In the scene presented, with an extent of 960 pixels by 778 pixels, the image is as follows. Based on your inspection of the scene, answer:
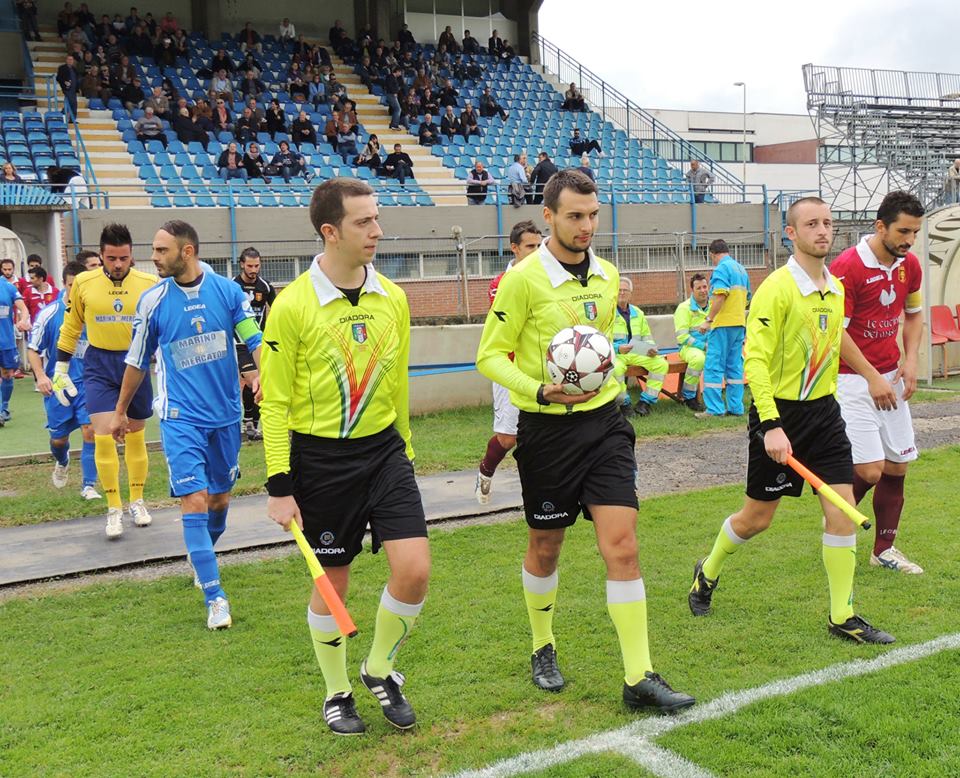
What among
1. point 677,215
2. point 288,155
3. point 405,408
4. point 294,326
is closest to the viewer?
point 294,326

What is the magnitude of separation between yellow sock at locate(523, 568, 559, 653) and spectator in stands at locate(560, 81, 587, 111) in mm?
26743

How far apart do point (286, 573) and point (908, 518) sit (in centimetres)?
447

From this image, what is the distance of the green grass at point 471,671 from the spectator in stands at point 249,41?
2313 centimetres

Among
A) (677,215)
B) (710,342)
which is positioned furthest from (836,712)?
(677,215)

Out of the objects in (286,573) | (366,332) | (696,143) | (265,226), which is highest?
(696,143)

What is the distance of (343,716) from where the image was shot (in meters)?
4.10

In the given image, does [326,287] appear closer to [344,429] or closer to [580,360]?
[344,429]

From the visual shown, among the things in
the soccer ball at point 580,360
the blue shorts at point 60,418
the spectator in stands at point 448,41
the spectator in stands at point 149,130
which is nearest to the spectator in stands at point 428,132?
the spectator in stands at point 448,41

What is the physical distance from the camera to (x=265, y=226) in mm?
19578

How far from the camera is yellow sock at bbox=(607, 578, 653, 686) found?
4098 mm

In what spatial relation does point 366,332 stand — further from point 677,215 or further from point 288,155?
point 677,215

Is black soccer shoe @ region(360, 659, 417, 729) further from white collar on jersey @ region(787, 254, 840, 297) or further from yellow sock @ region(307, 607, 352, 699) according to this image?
white collar on jersey @ region(787, 254, 840, 297)

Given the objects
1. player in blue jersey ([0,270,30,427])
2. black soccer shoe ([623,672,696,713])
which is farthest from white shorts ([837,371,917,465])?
player in blue jersey ([0,270,30,427])

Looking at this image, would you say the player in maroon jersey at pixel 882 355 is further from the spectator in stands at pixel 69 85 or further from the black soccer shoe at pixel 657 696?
the spectator in stands at pixel 69 85
